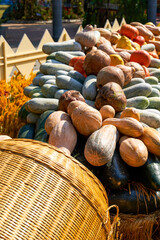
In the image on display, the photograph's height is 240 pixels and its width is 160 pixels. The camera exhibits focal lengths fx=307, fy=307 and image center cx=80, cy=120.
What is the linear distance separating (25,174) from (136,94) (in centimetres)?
151

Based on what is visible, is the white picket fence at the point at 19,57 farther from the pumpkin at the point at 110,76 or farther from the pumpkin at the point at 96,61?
the pumpkin at the point at 110,76

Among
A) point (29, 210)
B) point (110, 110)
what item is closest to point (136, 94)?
point (110, 110)

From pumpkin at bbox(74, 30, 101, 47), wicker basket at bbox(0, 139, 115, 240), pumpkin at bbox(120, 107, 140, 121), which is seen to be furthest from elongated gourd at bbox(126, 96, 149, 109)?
pumpkin at bbox(74, 30, 101, 47)

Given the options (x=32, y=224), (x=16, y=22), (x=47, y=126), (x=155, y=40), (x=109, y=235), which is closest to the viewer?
(x=32, y=224)

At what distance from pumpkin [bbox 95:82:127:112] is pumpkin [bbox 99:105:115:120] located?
7 centimetres

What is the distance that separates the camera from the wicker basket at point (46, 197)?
1237mm

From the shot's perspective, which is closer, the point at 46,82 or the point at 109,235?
the point at 109,235

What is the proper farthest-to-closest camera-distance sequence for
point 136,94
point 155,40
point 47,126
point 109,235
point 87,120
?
point 155,40, point 136,94, point 47,126, point 87,120, point 109,235

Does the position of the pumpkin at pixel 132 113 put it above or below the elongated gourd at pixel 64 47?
below

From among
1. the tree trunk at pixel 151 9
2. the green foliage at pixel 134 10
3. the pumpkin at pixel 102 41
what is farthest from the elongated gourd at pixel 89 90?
the green foliage at pixel 134 10

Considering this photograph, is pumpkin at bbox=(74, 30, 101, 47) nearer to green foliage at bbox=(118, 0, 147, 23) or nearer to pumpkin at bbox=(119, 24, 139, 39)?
pumpkin at bbox=(119, 24, 139, 39)

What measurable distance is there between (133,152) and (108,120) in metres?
0.33

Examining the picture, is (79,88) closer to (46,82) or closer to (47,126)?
(46,82)

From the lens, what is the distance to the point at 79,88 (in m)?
2.75
